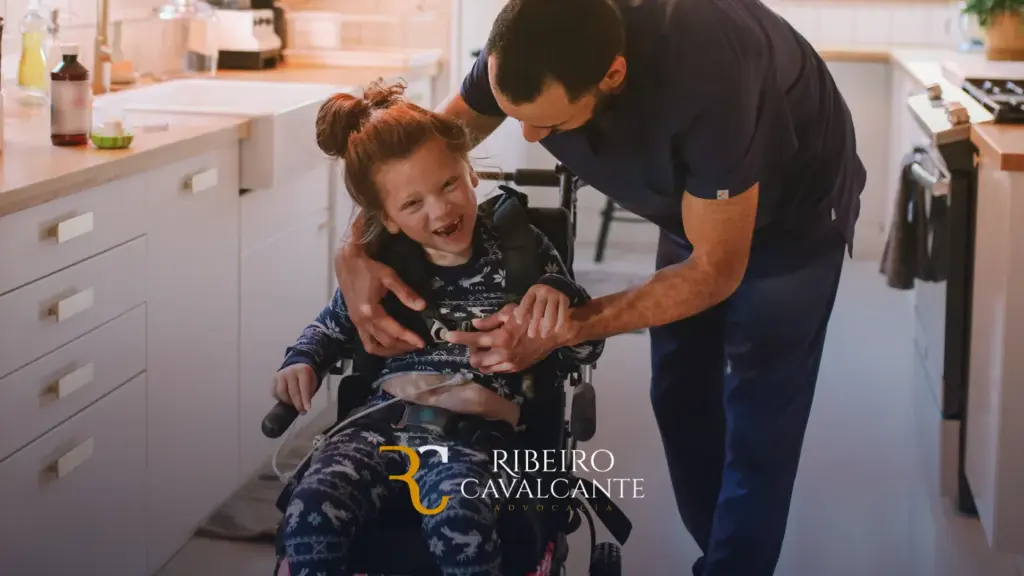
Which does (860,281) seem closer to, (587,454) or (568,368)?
(587,454)

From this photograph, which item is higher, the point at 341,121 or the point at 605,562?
the point at 341,121

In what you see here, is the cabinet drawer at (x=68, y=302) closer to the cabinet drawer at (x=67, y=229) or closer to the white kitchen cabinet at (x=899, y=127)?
the cabinet drawer at (x=67, y=229)

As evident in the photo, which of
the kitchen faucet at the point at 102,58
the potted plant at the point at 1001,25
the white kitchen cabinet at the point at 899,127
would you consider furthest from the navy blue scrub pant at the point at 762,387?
the potted plant at the point at 1001,25

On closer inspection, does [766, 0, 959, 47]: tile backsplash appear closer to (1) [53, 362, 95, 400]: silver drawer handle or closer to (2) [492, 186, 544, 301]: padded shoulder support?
(2) [492, 186, 544, 301]: padded shoulder support

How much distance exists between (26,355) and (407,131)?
68cm

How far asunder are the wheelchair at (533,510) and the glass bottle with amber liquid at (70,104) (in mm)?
734

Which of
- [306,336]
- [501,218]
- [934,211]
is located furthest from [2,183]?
[934,211]

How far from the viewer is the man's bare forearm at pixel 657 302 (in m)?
1.62

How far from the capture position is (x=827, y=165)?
6.07 feet

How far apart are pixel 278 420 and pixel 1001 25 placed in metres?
3.23

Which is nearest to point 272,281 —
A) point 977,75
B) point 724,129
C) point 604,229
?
point 724,129

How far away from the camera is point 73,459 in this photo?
6.59ft

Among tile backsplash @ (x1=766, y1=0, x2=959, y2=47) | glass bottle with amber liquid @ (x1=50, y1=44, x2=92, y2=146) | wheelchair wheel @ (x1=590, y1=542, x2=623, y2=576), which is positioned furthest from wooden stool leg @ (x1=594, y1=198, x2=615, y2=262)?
wheelchair wheel @ (x1=590, y1=542, x2=623, y2=576)

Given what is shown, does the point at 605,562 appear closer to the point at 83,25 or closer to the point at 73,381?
the point at 73,381
